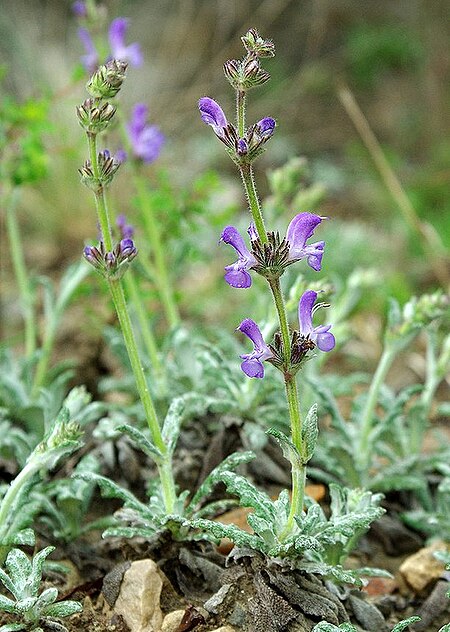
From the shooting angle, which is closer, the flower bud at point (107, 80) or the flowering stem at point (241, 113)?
the flowering stem at point (241, 113)

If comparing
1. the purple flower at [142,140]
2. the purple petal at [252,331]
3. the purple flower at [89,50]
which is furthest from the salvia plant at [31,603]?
the purple flower at [89,50]

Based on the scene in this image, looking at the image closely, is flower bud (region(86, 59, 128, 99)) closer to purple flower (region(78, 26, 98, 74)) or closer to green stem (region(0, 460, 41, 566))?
green stem (region(0, 460, 41, 566))

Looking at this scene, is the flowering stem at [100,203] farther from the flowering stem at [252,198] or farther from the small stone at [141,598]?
the small stone at [141,598]

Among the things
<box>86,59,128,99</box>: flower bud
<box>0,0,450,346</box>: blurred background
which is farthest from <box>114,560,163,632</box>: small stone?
<box>0,0,450,346</box>: blurred background

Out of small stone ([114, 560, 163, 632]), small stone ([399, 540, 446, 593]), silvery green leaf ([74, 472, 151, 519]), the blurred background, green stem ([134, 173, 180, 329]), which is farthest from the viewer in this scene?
the blurred background

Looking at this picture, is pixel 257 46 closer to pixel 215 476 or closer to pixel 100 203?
pixel 100 203

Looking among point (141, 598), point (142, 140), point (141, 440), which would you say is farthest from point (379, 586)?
point (142, 140)

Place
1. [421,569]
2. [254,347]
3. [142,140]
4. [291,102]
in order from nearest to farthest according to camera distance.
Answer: [254,347] → [421,569] → [142,140] → [291,102]

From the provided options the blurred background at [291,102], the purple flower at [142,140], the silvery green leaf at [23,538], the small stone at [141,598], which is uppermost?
the blurred background at [291,102]
